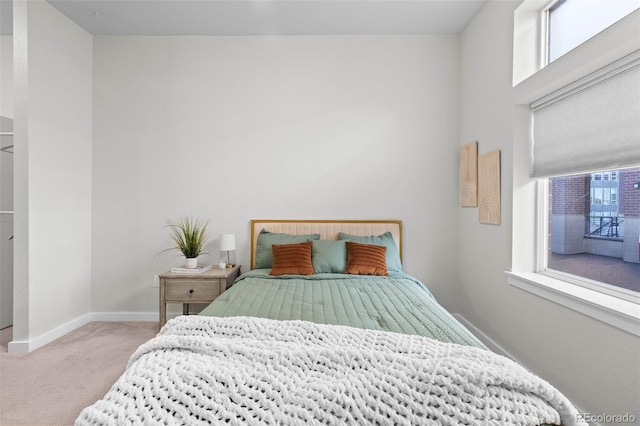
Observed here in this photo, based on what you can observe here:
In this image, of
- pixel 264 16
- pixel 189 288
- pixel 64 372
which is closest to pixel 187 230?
pixel 189 288

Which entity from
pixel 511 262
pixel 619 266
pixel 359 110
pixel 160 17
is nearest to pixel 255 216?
pixel 359 110

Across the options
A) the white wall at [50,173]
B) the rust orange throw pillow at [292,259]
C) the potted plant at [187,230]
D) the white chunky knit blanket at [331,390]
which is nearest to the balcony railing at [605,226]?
the white chunky knit blanket at [331,390]

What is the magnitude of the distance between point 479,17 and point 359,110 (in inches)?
52.5

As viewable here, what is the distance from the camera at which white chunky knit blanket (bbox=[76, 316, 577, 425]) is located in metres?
0.87

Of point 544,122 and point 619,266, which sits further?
point 544,122

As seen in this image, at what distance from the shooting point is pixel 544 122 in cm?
219

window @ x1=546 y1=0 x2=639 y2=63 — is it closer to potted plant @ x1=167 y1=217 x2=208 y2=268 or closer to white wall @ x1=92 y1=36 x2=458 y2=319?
white wall @ x1=92 y1=36 x2=458 y2=319

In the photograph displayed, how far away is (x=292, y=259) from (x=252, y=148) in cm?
130

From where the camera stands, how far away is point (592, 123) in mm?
1784

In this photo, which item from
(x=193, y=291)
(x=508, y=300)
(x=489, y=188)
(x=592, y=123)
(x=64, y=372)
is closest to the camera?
(x=592, y=123)

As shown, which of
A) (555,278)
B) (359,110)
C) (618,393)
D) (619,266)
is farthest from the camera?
(359,110)

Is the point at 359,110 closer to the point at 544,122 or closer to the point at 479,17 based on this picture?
the point at 479,17

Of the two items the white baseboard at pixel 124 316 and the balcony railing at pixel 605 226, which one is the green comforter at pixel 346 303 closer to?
the balcony railing at pixel 605 226

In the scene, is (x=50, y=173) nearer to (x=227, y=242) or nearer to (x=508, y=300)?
(x=227, y=242)
